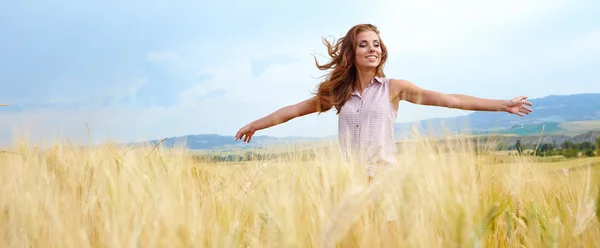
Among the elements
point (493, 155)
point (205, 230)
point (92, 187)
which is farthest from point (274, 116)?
point (205, 230)

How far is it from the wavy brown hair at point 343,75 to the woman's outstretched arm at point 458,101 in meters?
0.17

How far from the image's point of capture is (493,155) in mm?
2262

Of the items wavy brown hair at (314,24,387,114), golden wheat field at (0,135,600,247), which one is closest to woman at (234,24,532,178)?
wavy brown hair at (314,24,387,114)

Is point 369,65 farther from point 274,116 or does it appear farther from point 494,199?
point 494,199

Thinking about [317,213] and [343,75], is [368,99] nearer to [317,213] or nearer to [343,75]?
[343,75]

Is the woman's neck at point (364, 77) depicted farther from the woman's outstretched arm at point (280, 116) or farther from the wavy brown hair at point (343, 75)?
the woman's outstretched arm at point (280, 116)

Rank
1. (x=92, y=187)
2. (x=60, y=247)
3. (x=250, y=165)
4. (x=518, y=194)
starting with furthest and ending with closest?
1. (x=250, y=165)
2. (x=518, y=194)
3. (x=92, y=187)
4. (x=60, y=247)

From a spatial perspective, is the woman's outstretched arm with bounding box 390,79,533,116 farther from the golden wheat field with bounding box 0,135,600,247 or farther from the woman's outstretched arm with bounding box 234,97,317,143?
the golden wheat field with bounding box 0,135,600,247

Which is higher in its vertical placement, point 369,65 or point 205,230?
point 369,65

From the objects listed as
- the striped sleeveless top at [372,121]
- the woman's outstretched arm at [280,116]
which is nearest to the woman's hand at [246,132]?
the woman's outstretched arm at [280,116]

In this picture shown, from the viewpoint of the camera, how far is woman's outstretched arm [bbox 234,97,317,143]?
10.5 ft

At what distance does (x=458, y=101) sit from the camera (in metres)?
2.82

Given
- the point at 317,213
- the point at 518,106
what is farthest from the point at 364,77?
the point at 317,213

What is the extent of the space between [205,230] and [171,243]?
27 centimetres
